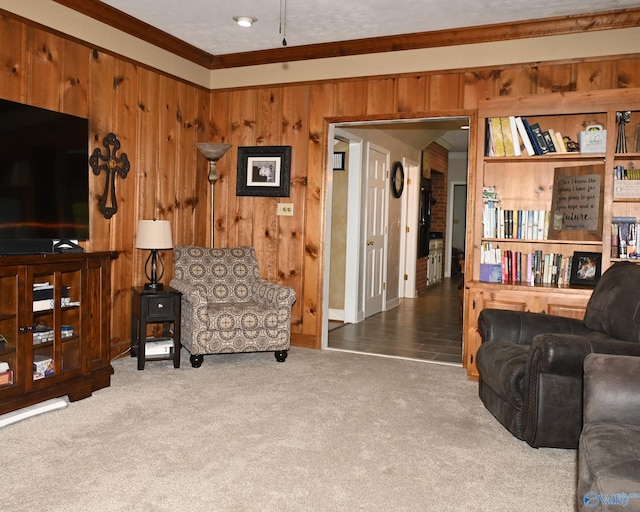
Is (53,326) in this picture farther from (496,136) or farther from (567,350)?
(496,136)

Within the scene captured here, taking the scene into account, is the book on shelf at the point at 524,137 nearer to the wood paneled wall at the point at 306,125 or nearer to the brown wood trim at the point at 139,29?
the wood paneled wall at the point at 306,125

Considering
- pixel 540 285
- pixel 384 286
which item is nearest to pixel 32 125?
pixel 540 285

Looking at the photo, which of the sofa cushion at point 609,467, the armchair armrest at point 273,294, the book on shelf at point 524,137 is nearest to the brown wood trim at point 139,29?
the armchair armrest at point 273,294

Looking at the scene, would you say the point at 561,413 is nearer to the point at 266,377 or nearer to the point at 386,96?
the point at 266,377

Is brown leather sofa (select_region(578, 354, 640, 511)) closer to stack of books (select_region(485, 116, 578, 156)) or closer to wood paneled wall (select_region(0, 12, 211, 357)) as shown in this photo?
stack of books (select_region(485, 116, 578, 156))

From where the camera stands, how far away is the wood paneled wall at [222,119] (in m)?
3.87

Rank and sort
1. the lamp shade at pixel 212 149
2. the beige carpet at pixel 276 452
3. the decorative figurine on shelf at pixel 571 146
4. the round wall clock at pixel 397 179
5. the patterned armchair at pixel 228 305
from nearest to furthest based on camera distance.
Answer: the beige carpet at pixel 276 452 → the decorative figurine on shelf at pixel 571 146 → the patterned armchair at pixel 228 305 → the lamp shade at pixel 212 149 → the round wall clock at pixel 397 179

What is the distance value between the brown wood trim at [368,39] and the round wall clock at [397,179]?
114 inches

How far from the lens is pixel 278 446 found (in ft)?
9.01

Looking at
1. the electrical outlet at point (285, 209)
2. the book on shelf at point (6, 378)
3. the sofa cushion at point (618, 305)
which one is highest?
the electrical outlet at point (285, 209)

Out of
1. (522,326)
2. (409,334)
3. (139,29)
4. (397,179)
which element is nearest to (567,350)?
(522,326)

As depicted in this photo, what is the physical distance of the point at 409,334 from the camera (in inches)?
225

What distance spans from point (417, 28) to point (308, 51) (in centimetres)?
101

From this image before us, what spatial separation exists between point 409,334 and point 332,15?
313 centimetres
